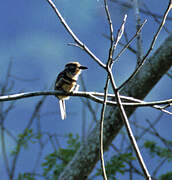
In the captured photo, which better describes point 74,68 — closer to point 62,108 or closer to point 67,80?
point 67,80

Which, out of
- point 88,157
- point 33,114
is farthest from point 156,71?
point 33,114

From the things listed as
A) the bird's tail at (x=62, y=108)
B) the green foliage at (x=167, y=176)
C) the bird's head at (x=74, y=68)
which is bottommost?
the green foliage at (x=167, y=176)

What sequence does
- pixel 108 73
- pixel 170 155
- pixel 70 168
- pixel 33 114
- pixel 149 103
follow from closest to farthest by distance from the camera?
pixel 108 73, pixel 149 103, pixel 70 168, pixel 170 155, pixel 33 114

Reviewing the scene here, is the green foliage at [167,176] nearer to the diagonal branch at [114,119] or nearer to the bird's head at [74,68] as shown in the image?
the diagonal branch at [114,119]

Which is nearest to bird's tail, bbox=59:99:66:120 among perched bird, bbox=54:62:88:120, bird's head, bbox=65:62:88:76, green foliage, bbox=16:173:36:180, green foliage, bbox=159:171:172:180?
perched bird, bbox=54:62:88:120

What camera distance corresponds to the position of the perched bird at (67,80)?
12.5 ft

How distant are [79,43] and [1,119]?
352 centimetres

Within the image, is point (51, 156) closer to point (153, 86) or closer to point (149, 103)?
point (153, 86)

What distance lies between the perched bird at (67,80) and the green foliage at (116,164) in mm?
895

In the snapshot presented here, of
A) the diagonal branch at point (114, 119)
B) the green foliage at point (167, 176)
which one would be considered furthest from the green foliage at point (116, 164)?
the green foliage at point (167, 176)

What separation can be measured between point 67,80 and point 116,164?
135 cm

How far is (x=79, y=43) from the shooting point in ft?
7.30

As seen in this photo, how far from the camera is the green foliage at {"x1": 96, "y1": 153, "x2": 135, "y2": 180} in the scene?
14.4ft

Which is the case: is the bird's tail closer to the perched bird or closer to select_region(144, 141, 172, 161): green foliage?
the perched bird
